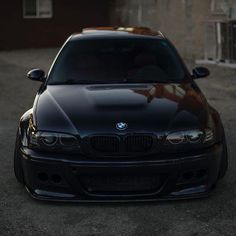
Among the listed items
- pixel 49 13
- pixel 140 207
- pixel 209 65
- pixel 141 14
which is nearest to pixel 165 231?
pixel 140 207

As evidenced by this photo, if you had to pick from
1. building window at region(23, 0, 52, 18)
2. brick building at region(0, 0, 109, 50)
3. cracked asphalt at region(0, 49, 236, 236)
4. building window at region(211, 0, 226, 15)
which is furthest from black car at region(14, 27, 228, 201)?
building window at region(23, 0, 52, 18)

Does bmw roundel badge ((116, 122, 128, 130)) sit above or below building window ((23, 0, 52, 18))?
above

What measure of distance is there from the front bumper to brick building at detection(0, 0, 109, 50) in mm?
16528

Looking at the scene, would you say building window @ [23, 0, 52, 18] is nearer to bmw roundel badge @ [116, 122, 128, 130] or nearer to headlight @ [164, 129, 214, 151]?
bmw roundel badge @ [116, 122, 128, 130]

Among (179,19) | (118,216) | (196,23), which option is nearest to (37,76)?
(118,216)

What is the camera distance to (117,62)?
580 centimetres

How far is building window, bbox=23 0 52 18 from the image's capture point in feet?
68.4

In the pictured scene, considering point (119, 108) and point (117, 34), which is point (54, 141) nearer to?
point (119, 108)

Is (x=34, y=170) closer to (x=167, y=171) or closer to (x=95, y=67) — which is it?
(x=167, y=171)

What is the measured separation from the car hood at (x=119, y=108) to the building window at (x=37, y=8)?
53.4ft

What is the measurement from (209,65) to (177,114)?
10.2 metres

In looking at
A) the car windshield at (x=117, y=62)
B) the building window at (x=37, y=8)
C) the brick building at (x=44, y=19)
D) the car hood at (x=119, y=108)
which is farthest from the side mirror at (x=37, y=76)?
the building window at (x=37, y=8)

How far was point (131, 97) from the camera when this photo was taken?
4965 mm

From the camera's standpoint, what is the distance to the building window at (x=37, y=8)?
821 inches
